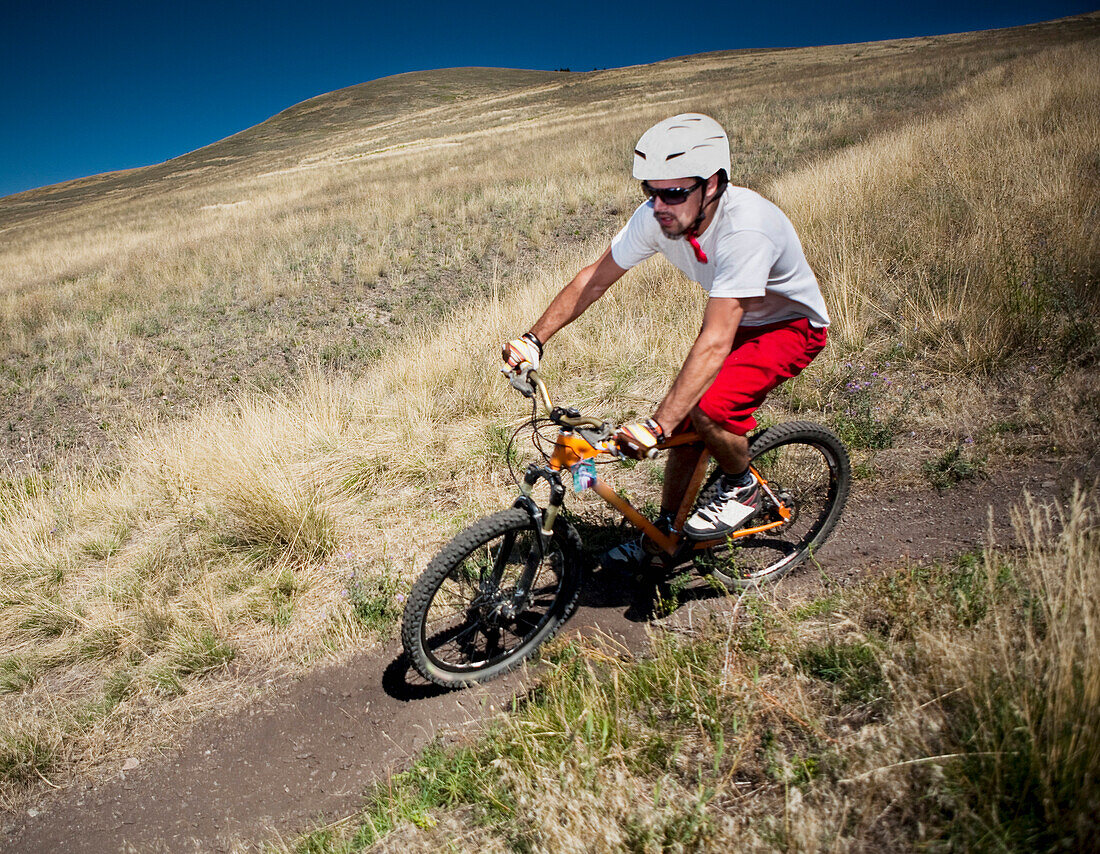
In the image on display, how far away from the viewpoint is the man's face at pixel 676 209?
2.62 meters

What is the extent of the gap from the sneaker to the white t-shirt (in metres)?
0.91

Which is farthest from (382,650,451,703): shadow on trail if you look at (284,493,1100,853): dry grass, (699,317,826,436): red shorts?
(699,317,826,436): red shorts

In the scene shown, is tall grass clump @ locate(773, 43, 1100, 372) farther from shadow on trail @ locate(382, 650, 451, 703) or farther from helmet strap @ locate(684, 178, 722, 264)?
shadow on trail @ locate(382, 650, 451, 703)

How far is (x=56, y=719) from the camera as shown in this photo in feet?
11.2

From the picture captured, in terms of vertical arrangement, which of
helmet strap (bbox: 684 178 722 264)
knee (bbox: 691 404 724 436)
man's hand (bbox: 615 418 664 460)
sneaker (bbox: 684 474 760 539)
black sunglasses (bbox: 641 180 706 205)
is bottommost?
sneaker (bbox: 684 474 760 539)

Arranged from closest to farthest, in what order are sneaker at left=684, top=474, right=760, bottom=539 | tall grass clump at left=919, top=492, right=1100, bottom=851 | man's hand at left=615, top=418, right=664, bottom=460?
tall grass clump at left=919, top=492, right=1100, bottom=851, man's hand at left=615, top=418, right=664, bottom=460, sneaker at left=684, top=474, right=760, bottom=539

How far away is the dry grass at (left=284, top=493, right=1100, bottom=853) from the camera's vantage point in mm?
1759

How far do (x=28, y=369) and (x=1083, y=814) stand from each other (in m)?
14.6

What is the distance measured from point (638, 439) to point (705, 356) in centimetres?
48

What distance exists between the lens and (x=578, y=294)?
330cm

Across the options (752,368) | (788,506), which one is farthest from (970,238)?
(752,368)

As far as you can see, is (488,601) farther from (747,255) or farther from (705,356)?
(747,255)

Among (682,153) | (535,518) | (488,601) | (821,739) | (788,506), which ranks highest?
(682,153)

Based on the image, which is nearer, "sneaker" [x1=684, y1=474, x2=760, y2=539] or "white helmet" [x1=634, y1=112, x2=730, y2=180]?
"white helmet" [x1=634, y1=112, x2=730, y2=180]
